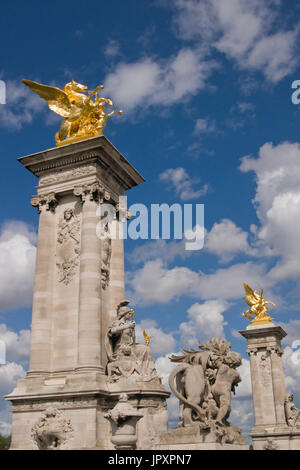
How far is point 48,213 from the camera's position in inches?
833

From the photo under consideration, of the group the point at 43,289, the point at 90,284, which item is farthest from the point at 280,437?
the point at 43,289

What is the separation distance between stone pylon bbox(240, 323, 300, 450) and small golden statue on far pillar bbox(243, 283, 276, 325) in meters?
0.76

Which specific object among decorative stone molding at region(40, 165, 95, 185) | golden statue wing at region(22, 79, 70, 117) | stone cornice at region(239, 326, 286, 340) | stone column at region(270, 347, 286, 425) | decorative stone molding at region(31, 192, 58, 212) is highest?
golden statue wing at region(22, 79, 70, 117)

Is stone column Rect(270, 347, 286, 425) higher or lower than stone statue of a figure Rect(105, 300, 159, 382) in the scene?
higher

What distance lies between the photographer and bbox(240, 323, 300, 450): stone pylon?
1341 inches

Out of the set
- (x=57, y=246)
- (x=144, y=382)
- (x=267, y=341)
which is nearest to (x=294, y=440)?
(x=267, y=341)

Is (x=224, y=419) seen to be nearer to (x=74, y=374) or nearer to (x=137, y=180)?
(x=74, y=374)

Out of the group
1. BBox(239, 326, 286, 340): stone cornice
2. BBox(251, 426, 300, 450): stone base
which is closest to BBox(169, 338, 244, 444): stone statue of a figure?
BBox(251, 426, 300, 450): stone base

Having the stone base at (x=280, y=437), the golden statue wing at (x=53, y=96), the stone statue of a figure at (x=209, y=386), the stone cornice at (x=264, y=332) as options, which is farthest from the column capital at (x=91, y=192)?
the stone cornice at (x=264, y=332)

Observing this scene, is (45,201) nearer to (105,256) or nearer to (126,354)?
(105,256)

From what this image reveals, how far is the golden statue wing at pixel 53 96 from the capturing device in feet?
73.4

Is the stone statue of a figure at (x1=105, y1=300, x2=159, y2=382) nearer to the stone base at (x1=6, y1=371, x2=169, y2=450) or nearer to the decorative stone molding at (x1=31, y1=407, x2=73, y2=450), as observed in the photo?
the stone base at (x1=6, y1=371, x2=169, y2=450)

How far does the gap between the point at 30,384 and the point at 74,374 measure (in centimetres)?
180

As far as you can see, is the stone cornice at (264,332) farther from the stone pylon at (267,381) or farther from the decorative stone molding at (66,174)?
the decorative stone molding at (66,174)
